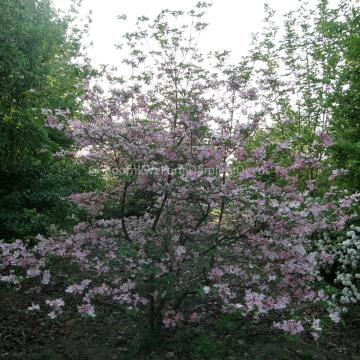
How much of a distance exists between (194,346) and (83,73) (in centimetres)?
335

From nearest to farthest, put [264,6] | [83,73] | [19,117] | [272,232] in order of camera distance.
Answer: [272,232]
[83,73]
[19,117]
[264,6]

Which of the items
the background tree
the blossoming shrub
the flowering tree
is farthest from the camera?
the background tree

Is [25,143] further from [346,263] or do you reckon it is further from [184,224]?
[346,263]

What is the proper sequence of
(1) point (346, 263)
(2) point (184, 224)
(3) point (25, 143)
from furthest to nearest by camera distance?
(3) point (25, 143) < (1) point (346, 263) < (2) point (184, 224)

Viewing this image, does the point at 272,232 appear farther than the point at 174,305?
No

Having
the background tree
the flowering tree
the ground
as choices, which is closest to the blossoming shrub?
the ground

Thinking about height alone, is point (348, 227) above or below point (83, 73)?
below

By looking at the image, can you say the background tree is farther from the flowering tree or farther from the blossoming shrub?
the blossoming shrub

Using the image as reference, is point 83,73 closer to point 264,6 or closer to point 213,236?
point 213,236

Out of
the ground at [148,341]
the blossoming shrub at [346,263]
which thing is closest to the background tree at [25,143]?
the ground at [148,341]

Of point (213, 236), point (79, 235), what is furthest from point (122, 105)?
point (213, 236)

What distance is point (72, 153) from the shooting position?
15.4 feet

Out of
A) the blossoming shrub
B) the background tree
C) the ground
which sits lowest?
the ground

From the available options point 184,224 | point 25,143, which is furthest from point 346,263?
point 25,143
